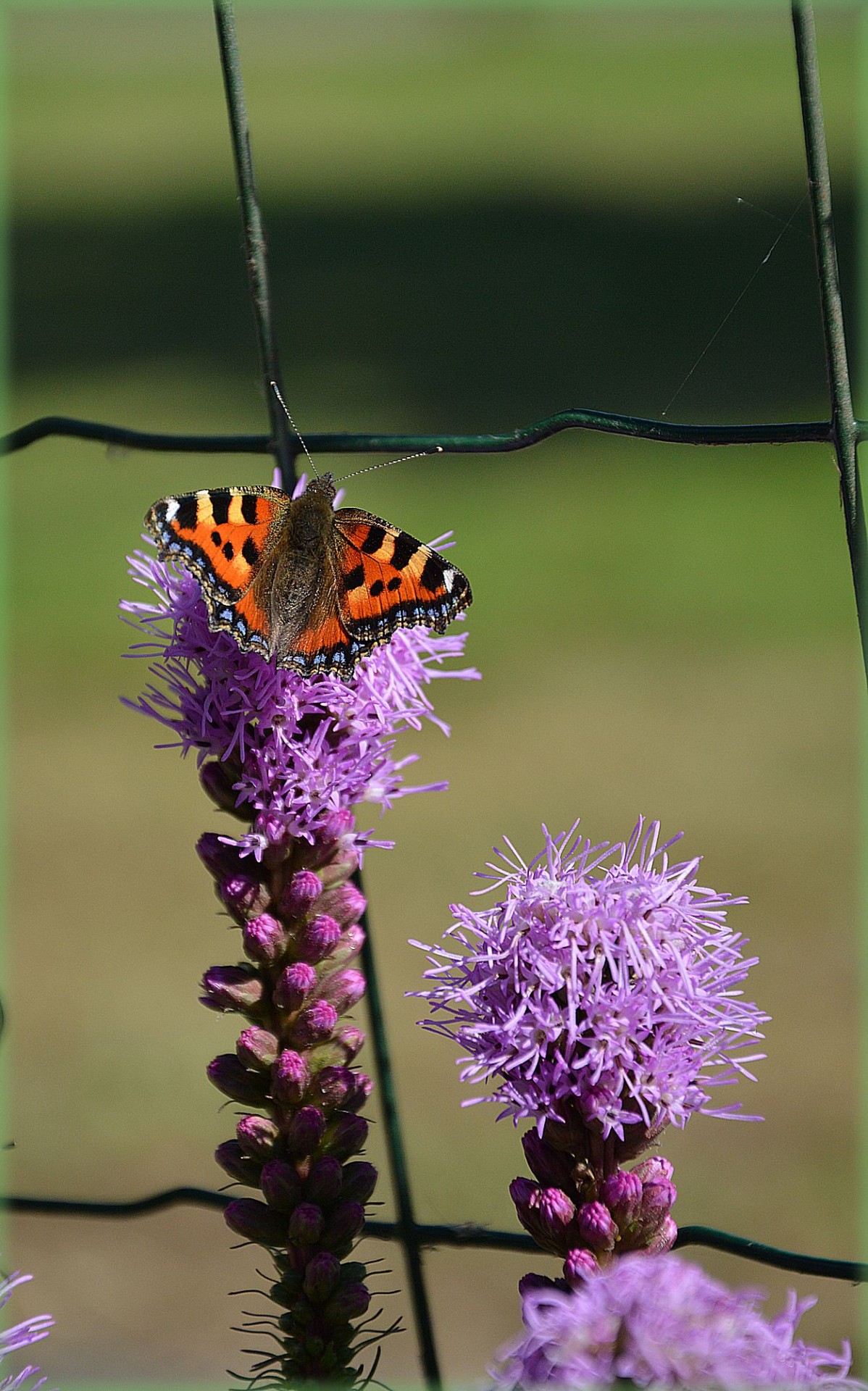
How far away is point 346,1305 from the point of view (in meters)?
1.24

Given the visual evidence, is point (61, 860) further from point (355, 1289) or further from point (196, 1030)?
point (355, 1289)

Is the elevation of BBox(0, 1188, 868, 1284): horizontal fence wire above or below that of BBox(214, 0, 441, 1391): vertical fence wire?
below

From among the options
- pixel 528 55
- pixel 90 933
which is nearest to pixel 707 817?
pixel 90 933

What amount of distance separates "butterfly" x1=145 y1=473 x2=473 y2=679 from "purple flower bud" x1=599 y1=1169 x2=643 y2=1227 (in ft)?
1.68

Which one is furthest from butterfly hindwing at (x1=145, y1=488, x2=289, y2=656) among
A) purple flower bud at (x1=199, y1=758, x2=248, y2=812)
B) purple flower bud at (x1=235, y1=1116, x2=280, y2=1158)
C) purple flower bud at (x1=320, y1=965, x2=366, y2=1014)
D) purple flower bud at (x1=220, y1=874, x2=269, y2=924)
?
purple flower bud at (x1=235, y1=1116, x2=280, y2=1158)

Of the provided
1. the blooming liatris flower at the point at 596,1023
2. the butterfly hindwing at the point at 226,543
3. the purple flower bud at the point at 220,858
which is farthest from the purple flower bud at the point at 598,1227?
the butterfly hindwing at the point at 226,543

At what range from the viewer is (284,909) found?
1362 millimetres

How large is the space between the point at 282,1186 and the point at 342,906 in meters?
0.26

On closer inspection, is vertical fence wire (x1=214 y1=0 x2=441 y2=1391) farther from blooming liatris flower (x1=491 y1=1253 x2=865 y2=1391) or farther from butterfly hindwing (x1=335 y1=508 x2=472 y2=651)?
blooming liatris flower (x1=491 y1=1253 x2=865 y2=1391)

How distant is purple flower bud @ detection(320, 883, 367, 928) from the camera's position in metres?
1.37

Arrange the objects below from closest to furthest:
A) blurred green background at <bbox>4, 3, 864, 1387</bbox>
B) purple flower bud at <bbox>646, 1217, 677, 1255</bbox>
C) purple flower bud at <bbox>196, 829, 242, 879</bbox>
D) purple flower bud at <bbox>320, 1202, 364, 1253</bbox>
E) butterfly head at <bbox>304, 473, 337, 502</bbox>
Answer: purple flower bud at <bbox>646, 1217, 677, 1255</bbox>, purple flower bud at <bbox>320, 1202, 364, 1253</bbox>, purple flower bud at <bbox>196, 829, 242, 879</bbox>, butterfly head at <bbox>304, 473, 337, 502</bbox>, blurred green background at <bbox>4, 3, 864, 1387</bbox>

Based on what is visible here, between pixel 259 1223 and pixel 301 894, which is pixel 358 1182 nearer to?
pixel 259 1223

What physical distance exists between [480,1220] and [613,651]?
5347mm

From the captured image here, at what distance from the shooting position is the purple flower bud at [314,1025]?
133 centimetres
